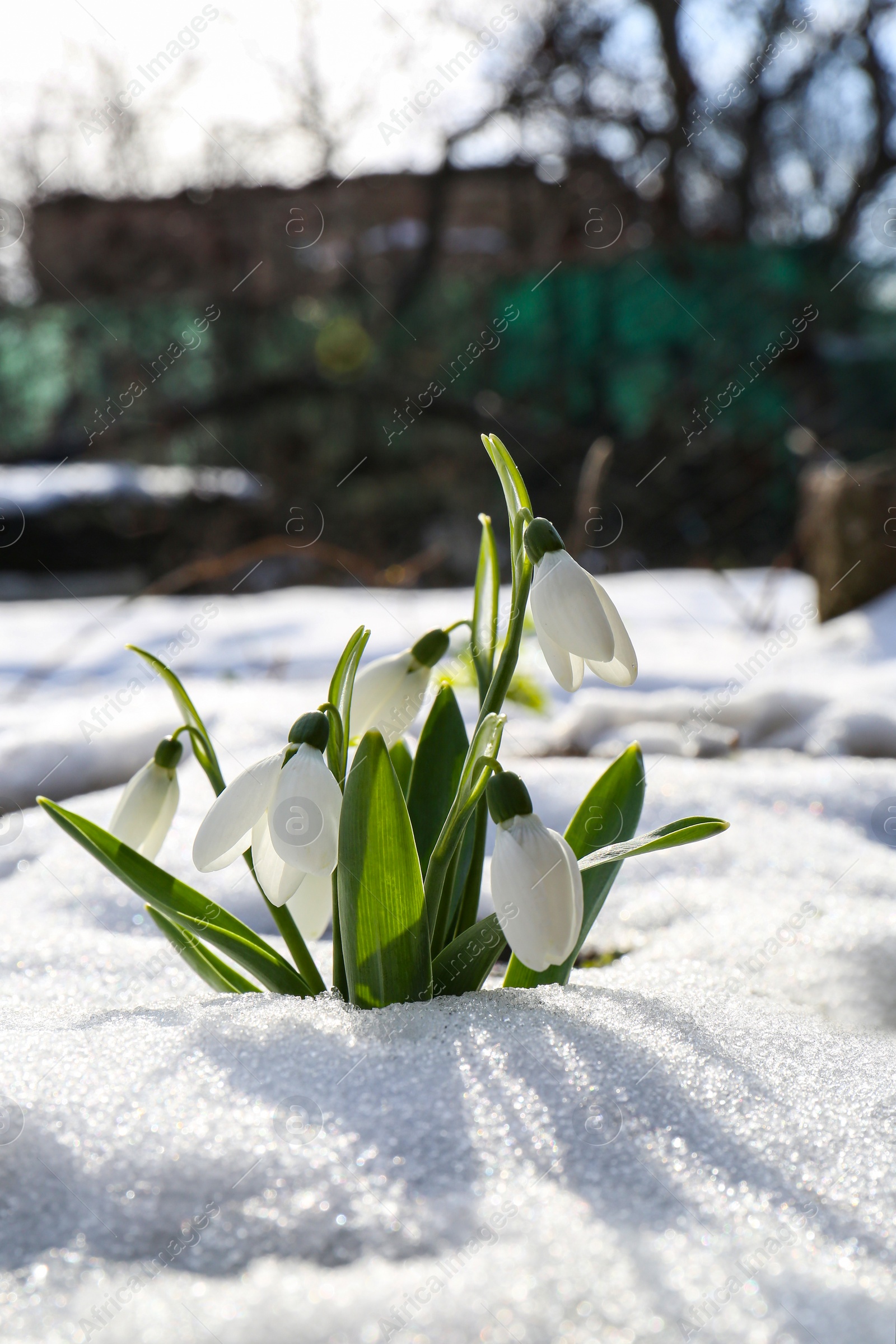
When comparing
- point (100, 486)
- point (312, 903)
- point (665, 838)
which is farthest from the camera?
point (100, 486)

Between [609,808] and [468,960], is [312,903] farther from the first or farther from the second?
[609,808]

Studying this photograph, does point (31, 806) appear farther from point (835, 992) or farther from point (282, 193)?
point (282, 193)

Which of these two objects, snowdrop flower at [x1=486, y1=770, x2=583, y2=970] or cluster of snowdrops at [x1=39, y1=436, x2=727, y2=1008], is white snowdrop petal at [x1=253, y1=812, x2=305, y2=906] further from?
snowdrop flower at [x1=486, y1=770, x2=583, y2=970]

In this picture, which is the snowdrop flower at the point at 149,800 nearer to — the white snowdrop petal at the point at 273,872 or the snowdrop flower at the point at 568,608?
the white snowdrop petal at the point at 273,872

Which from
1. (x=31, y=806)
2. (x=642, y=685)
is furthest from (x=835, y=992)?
(x=642, y=685)

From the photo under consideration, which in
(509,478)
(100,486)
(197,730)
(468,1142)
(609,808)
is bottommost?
(468,1142)

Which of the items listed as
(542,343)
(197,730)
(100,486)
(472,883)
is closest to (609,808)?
(472,883)
